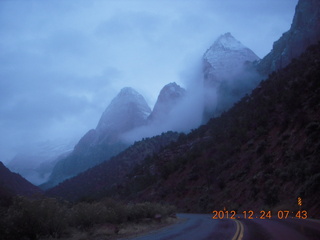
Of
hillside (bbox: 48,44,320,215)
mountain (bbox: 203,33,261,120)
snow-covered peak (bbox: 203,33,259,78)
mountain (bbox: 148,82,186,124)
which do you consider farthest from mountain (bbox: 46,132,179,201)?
mountain (bbox: 148,82,186,124)

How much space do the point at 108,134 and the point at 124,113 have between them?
48.6 feet

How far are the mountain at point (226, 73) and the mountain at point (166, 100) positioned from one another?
95.7 ft

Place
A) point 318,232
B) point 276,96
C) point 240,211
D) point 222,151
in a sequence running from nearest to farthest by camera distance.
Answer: point 318,232 < point 240,211 < point 276,96 < point 222,151

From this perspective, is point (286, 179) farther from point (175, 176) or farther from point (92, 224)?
point (175, 176)

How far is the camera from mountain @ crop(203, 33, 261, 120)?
9119cm

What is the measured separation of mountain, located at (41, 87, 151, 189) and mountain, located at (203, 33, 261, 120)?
5063cm

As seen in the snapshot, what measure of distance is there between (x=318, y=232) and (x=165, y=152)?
5891cm

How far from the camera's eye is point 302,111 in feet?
102

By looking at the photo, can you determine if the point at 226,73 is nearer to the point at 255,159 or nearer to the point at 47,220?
the point at 255,159

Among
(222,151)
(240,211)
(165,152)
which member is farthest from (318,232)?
(165,152)

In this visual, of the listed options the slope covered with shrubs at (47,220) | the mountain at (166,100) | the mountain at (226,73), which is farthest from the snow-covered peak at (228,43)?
the slope covered with shrubs at (47,220)

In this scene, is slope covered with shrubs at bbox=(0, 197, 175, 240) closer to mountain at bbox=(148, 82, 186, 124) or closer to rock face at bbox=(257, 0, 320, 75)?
rock face at bbox=(257, 0, 320, 75)

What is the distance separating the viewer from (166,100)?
152000 millimetres

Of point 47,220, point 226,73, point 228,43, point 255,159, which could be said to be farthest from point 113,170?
point 47,220
